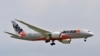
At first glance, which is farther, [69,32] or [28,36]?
[28,36]

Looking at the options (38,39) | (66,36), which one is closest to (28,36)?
(38,39)

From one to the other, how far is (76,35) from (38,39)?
50.0 ft

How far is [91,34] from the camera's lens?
Answer: 178000mm

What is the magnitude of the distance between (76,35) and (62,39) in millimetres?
4866

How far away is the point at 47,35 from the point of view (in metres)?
180

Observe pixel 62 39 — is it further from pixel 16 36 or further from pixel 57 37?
pixel 16 36

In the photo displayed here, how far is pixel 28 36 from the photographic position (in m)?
191

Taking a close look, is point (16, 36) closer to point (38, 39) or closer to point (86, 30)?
point (38, 39)

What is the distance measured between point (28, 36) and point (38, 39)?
6763 mm

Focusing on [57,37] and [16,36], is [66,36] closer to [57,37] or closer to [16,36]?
[57,37]

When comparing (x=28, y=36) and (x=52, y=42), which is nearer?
(x=52, y=42)

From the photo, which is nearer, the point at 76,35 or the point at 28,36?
the point at 76,35

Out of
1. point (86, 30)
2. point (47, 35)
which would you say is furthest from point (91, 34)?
point (47, 35)

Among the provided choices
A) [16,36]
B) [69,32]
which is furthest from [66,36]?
[16,36]
